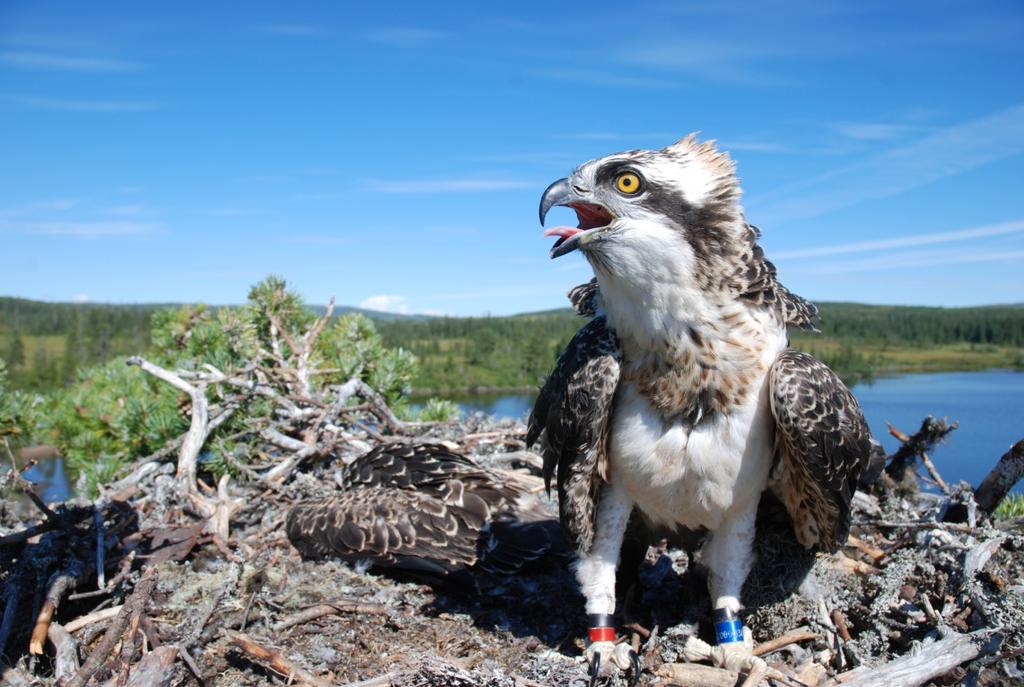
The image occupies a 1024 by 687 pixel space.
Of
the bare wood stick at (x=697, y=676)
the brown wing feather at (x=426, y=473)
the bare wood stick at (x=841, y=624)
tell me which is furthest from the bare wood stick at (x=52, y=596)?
the bare wood stick at (x=841, y=624)

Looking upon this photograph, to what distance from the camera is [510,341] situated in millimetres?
80062

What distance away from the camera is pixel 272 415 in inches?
269

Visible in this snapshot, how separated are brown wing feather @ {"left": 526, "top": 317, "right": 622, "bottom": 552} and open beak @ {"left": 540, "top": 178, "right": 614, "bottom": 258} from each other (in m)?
0.56

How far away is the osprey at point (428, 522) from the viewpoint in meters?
4.51

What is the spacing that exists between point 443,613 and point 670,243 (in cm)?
274

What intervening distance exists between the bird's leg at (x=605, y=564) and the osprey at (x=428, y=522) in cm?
85

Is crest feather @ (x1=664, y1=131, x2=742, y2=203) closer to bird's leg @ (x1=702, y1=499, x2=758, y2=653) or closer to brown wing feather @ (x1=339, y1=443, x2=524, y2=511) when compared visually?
bird's leg @ (x1=702, y1=499, x2=758, y2=653)

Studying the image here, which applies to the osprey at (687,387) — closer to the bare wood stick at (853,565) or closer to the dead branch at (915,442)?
the bare wood stick at (853,565)

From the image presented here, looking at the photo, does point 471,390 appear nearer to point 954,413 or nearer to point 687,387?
point 954,413

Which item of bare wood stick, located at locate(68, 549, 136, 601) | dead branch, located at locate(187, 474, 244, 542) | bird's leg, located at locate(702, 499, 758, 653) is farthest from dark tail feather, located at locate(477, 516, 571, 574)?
bare wood stick, located at locate(68, 549, 136, 601)

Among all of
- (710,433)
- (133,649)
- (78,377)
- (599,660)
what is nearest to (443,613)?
(599,660)

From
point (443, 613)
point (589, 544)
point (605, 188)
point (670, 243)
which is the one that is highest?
point (605, 188)

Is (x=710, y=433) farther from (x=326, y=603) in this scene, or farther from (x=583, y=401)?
(x=326, y=603)

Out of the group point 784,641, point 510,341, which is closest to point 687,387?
point 784,641
